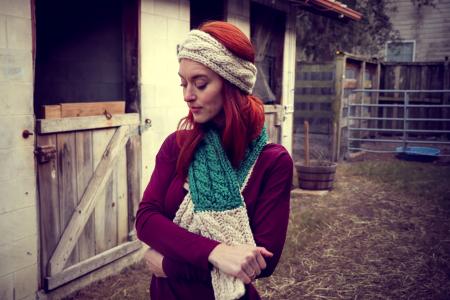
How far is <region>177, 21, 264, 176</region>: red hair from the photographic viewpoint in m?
Result: 1.60

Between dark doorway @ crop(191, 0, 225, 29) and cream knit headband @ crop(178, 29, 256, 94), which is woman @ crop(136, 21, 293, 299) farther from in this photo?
dark doorway @ crop(191, 0, 225, 29)

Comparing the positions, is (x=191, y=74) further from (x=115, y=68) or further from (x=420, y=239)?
(x=420, y=239)

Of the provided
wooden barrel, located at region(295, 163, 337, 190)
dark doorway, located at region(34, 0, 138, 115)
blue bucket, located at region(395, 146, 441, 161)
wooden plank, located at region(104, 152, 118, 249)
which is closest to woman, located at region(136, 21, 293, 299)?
wooden plank, located at region(104, 152, 118, 249)

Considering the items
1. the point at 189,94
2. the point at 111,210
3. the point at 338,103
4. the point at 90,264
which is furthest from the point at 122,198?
the point at 338,103

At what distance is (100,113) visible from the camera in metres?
4.16

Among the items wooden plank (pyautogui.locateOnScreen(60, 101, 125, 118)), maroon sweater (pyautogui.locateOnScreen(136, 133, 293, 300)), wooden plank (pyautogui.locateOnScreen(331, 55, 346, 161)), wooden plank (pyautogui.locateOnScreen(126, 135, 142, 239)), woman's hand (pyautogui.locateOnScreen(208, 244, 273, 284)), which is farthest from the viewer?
wooden plank (pyautogui.locateOnScreen(331, 55, 346, 161))

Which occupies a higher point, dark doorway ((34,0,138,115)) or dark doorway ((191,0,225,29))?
dark doorway ((191,0,225,29))

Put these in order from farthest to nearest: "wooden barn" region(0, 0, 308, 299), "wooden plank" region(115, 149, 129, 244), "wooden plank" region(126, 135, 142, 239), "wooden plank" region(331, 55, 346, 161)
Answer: "wooden plank" region(331, 55, 346, 161) < "wooden plank" region(126, 135, 142, 239) < "wooden plank" region(115, 149, 129, 244) < "wooden barn" region(0, 0, 308, 299)

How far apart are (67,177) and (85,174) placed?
22 centimetres

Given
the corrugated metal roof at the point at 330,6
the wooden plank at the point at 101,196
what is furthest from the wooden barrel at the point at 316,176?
the wooden plank at the point at 101,196

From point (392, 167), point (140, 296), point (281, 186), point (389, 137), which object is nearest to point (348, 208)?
point (392, 167)

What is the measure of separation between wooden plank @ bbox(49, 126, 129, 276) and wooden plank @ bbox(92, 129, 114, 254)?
5 cm

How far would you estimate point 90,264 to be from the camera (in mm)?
4094

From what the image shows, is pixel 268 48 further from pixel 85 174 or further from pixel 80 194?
pixel 80 194
